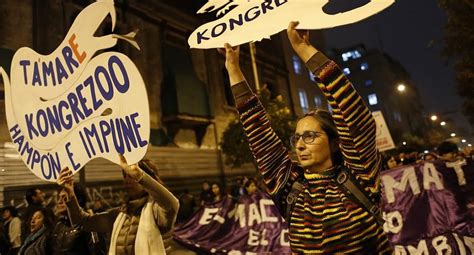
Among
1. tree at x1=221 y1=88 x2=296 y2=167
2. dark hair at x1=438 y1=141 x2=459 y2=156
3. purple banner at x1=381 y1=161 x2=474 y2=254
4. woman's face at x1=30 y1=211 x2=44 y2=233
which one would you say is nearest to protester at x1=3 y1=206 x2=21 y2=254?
woman's face at x1=30 y1=211 x2=44 y2=233

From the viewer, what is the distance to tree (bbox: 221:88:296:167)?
17844 mm

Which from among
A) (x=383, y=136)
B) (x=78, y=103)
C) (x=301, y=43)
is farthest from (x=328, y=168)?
(x=383, y=136)

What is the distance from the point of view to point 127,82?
3020 millimetres

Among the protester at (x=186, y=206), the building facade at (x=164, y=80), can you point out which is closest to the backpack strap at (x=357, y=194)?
the protester at (x=186, y=206)

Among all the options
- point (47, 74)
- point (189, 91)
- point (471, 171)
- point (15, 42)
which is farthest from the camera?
point (189, 91)

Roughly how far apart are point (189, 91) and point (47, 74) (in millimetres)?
14166

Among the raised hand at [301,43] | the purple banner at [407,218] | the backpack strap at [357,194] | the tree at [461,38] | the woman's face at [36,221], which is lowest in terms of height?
the purple banner at [407,218]

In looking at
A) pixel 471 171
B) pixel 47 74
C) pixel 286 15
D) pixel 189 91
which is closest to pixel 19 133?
pixel 47 74

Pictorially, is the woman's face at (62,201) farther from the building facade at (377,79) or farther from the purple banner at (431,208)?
the building facade at (377,79)

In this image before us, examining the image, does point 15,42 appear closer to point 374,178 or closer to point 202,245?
point 202,245

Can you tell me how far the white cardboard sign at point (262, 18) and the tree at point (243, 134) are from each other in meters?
15.1

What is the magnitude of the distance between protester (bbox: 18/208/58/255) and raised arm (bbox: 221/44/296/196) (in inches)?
109

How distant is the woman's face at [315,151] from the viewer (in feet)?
6.27

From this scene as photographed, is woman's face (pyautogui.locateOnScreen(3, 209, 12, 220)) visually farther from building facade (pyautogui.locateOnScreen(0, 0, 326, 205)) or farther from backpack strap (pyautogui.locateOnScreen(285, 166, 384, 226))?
backpack strap (pyautogui.locateOnScreen(285, 166, 384, 226))
